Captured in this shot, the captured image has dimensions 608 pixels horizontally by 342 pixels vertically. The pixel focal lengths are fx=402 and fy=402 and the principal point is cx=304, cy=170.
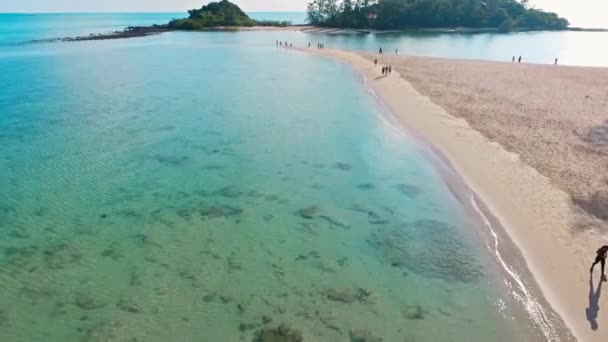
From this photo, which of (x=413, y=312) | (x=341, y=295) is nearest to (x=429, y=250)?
(x=413, y=312)

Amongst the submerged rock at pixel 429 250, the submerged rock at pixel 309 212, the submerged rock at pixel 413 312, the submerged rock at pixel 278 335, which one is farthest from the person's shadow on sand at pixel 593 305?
the submerged rock at pixel 309 212

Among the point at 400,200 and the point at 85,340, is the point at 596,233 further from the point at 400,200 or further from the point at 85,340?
the point at 85,340

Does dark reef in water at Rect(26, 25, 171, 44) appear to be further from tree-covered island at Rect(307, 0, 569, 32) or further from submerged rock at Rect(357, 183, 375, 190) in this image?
submerged rock at Rect(357, 183, 375, 190)

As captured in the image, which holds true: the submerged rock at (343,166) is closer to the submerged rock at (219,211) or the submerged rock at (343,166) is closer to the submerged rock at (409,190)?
the submerged rock at (409,190)

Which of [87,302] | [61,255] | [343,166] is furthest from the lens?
[343,166]

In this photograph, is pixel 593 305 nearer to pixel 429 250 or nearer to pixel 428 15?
pixel 429 250
